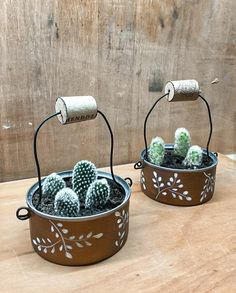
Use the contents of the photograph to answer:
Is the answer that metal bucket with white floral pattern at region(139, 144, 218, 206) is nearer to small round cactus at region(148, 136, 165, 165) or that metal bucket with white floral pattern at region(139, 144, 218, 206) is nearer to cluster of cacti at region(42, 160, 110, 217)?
small round cactus at region(148, 136, 165, 165)

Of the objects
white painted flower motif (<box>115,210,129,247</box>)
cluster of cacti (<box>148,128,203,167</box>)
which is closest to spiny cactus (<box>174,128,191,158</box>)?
cluster of cacti (<box>148,128,203,167</box>)

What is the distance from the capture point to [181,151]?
59 cm

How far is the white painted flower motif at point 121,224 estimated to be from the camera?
41 cm

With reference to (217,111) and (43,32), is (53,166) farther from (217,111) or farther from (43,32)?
(217,111)

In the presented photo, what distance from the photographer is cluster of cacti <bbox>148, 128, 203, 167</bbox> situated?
1.78 feet

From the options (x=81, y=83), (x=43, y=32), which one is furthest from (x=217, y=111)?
(x=43, y=32)

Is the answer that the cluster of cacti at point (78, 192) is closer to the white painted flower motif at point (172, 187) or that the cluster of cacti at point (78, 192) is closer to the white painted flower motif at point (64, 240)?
the white painted flower motif at point (64, 240)

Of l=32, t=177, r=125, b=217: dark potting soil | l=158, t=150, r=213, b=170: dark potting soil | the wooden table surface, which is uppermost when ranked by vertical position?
l=32, t=177, r=125, b=217: dark potting soil

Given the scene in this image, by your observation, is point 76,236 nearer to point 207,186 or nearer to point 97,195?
point 97,195

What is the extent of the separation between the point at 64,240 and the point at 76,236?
2 cm

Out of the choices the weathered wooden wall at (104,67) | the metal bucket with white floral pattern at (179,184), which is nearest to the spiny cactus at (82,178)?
the metal bucket with white floral pattern at (179,184)

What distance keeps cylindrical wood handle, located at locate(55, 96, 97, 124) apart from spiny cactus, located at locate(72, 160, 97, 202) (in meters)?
0.08

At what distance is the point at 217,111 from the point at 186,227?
43 centimetres

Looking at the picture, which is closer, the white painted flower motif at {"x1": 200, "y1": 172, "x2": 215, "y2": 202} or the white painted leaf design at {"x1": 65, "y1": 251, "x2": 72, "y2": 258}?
the white painted leaf design at {"x1": 65, "y1": 251, "x2": 72, "y2": 258}
